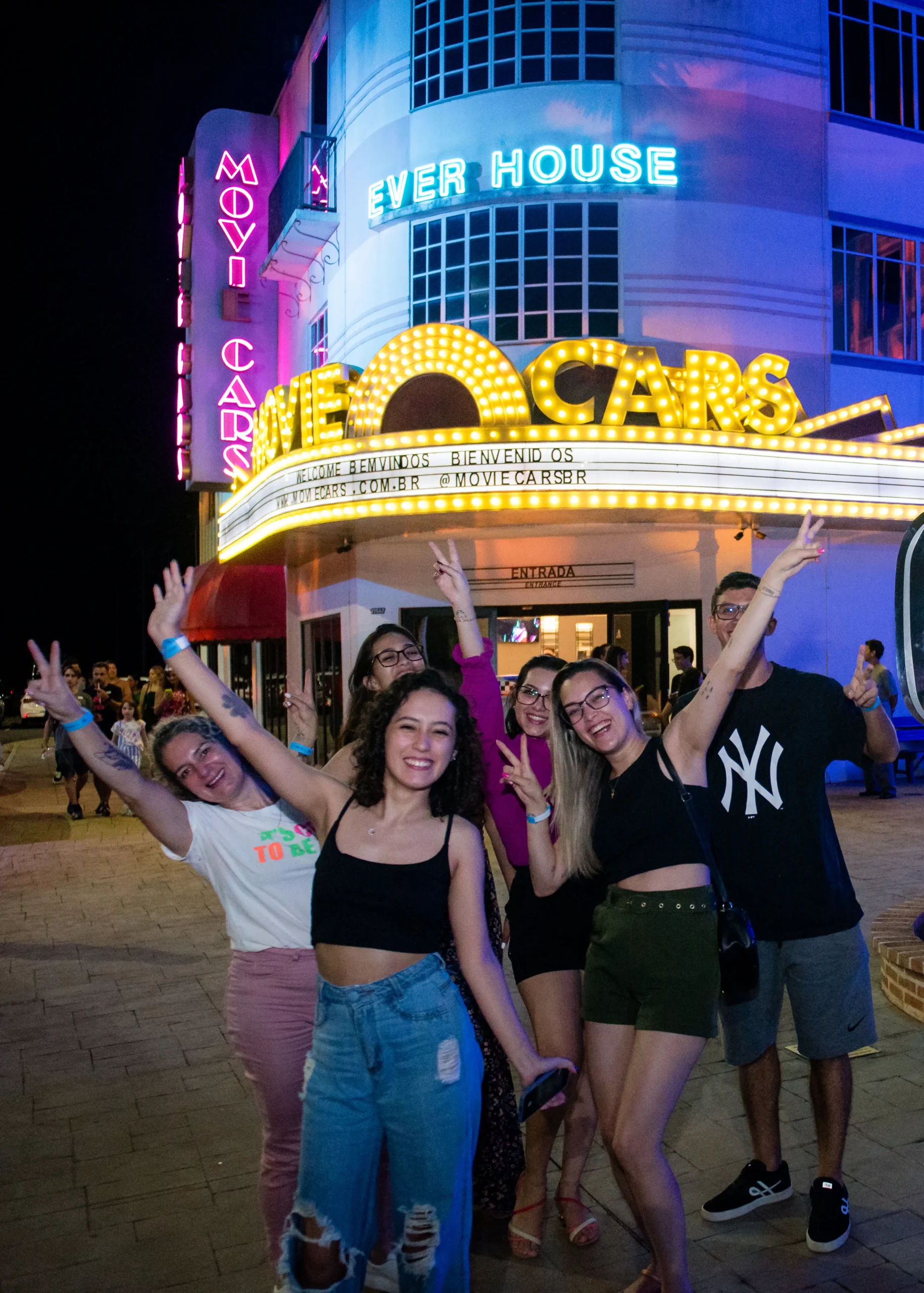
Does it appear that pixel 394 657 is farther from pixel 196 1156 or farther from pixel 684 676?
pixel 684 676

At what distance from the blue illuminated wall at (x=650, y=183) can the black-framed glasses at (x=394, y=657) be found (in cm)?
1028

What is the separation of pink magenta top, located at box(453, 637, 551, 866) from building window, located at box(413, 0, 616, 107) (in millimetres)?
12040

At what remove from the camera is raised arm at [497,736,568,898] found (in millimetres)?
3223

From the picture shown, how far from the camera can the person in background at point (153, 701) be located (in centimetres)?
1464

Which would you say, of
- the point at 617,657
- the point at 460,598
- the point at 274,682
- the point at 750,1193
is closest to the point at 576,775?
the point at 460,598

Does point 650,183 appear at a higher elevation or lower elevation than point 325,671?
higher

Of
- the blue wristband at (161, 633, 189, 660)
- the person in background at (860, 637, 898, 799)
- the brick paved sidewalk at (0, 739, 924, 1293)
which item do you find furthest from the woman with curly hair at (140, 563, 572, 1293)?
the person in background at (860, 637, 898, 799)

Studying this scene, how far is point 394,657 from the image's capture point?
12.8 feet

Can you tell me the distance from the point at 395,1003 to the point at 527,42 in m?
14.2

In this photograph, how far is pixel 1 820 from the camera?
13688 mm

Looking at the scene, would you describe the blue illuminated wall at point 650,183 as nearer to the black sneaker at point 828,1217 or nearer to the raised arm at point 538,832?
the raised arm at point 538,832

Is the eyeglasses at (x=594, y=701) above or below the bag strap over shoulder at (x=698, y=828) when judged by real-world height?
above

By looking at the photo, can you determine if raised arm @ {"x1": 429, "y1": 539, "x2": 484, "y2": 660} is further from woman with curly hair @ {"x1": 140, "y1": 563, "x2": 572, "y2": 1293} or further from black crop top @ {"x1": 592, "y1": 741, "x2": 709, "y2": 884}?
woman with curly hair @ {"x1": 140, "y1": 563, "x2": 572, "y2": 1293}

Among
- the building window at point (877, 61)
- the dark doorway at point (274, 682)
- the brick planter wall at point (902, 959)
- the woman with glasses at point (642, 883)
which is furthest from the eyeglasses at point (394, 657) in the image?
the dark doorway at point (274, 682)
